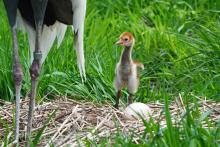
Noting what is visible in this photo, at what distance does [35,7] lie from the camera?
6.66 metres

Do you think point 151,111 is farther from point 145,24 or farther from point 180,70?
point 145,24

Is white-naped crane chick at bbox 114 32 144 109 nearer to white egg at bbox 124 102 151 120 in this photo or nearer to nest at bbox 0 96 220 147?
nest at bbox 0 96 220 147

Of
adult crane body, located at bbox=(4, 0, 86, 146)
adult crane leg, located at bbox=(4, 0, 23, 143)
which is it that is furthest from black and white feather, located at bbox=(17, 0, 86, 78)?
adult crane leg, located at bbox=(4, 0, 23, 143)

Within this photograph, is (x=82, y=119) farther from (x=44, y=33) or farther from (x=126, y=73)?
(x=44, y=33)

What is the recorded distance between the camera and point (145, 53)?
8938mm

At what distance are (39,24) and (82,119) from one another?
739 mm

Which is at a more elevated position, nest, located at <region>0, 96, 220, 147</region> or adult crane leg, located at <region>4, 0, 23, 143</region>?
adult crane leg, located at <region>4, 0, 23, 143</region>

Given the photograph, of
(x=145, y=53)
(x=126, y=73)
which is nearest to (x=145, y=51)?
(x=145, y=53)

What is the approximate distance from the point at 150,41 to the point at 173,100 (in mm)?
2113

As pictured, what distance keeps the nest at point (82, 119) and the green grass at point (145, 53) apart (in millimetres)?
221

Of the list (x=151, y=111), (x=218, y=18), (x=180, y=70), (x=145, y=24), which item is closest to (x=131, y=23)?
(x=145, y=24)

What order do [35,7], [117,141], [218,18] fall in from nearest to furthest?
1. [117,141]
2. [35,7]
3. [218,18]

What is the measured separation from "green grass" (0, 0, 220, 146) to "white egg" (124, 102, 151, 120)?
0.27 metres

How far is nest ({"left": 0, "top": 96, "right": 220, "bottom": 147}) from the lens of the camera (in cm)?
632
